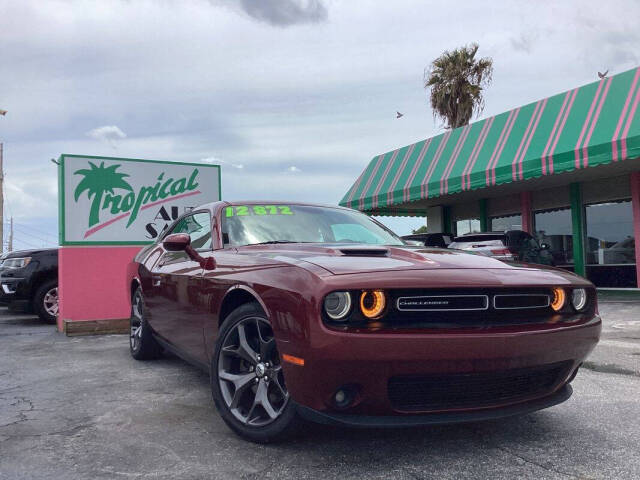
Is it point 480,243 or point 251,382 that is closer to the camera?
point 251,382

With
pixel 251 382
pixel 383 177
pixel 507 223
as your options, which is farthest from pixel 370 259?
pixel 507 223

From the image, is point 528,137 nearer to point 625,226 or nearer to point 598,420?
point 625,226

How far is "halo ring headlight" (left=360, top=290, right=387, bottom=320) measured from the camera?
96.8 inches

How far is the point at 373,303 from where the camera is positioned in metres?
2.49

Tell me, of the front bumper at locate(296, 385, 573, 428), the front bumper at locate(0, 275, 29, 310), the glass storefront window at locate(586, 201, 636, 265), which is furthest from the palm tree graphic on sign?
the glass storefront window at locate(586, 201, 636, 265)

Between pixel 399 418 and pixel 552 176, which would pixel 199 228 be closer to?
pixel 399 418

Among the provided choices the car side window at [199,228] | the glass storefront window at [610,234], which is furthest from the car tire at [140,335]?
the glass storefront window at [610,234]

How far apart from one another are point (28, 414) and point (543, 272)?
10.5ft

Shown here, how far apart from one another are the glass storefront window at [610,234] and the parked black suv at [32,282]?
520 inches

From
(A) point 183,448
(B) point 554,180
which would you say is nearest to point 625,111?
(B) point 554,180

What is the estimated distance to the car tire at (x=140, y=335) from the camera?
518 cm

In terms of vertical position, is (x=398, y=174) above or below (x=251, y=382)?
above

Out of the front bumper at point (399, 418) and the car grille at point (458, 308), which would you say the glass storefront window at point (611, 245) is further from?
the front bumper at point (399, 418)

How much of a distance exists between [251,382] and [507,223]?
16.7 metres
